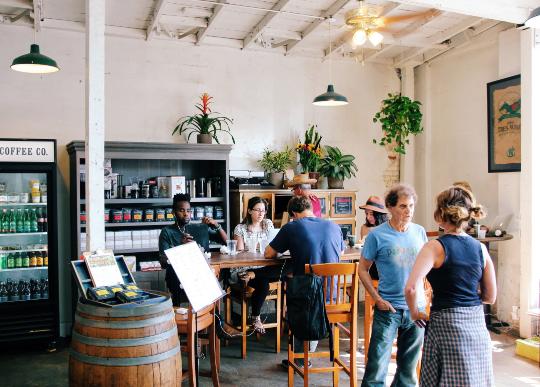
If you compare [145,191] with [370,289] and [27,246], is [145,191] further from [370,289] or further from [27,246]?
[370,289]

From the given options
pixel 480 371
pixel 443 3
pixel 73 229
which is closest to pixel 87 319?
pixel 480 371

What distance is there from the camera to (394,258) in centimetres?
319

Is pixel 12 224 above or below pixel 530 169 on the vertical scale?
below

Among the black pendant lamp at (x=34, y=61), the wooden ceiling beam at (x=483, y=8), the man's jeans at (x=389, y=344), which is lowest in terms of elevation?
the man's jeans at (x=389, y=344)

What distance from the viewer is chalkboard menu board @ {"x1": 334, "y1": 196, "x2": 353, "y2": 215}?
6.77 meters

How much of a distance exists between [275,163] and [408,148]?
2.23 meters

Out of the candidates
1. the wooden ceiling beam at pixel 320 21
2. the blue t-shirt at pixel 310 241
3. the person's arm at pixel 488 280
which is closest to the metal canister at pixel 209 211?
the blue t-shirt at pixel 310 241

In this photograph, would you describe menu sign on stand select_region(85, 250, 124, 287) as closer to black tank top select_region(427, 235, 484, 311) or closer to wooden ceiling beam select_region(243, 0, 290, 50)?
black tank top select_region(427, 235, 484, 311)

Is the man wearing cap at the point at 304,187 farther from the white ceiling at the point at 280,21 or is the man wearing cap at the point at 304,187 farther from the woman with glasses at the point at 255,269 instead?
the white ceiling at the point at 280,21

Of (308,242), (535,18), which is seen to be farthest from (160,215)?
(535,18)

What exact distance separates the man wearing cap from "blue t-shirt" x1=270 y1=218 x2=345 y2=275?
1885 millimetres

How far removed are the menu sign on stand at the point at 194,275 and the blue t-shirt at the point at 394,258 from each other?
1.06 metres

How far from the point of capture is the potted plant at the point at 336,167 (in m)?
6.76

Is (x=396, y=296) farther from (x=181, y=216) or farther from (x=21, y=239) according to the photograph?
(x=21, y=239)
